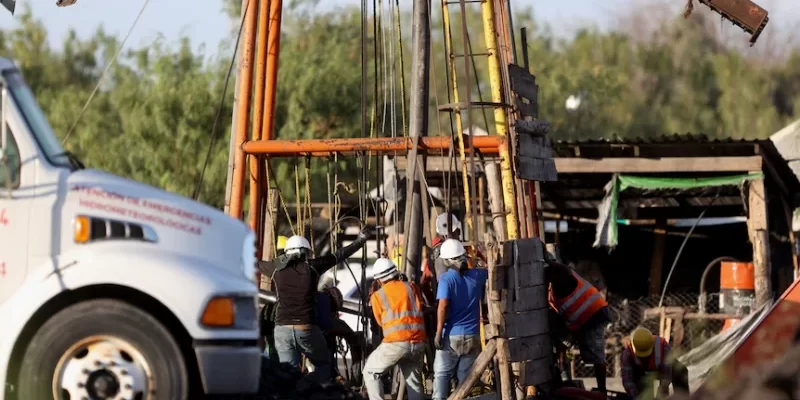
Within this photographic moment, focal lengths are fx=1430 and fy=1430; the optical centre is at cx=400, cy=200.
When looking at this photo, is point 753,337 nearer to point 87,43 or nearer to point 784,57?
point 87,43

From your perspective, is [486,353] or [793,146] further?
[793,146]

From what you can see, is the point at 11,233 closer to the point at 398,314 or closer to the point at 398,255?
the point at 398,314

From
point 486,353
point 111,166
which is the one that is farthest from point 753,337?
point 111,166

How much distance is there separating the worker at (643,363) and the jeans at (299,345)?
299cm

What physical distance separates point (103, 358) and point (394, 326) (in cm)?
545

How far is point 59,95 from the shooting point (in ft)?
140

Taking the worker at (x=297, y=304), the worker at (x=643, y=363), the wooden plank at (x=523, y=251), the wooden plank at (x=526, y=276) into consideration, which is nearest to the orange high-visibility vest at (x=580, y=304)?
the wooden plank at (x=526, y=276)

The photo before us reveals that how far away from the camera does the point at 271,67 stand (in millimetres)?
17000

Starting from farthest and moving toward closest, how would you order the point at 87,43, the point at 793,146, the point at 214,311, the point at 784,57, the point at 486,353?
the point at 784,57
the point at 87,43
the point at 793,146
the point at 486,353
the point at 214,311

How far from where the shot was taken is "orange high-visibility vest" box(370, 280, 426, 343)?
1370cm

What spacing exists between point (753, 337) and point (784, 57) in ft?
153

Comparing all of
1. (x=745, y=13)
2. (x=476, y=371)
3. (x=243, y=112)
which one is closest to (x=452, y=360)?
(x=476, y=371)

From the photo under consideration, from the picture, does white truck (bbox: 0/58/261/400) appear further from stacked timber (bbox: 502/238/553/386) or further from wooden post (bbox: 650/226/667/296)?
wooden post (bbox: 650/226/667/296)

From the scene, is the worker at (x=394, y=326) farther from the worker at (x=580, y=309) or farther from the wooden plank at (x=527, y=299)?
the worker at (x=580, y=309)
